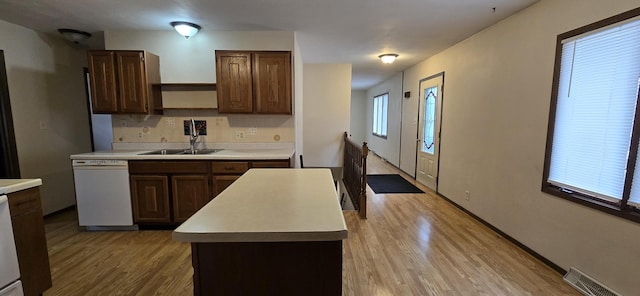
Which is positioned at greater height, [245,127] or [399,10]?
[399,10]

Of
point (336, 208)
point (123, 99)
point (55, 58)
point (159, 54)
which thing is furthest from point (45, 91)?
point (336, 208)

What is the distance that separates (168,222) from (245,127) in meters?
1.46

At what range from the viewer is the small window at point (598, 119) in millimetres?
1777

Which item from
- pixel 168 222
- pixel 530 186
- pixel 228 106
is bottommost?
pixel 168 222

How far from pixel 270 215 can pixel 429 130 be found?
448 cm

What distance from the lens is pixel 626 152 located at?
1812 millimetres

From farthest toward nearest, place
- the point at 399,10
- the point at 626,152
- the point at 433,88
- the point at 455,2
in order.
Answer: the point at 433,88, the point at 399,10, the point at 455,2, the point at 626,152

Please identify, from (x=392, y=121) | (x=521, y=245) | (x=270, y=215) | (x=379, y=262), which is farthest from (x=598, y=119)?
(x=392, y=121)

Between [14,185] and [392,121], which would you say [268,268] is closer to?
[14,185]

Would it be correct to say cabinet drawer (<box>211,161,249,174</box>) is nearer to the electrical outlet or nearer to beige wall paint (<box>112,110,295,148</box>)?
beige wall paint (<box>112,110,295,148</box>)

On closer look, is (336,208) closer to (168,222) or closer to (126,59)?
(168,222)

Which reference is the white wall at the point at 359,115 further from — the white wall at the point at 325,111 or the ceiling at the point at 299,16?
the ceiling at the point at 299,16

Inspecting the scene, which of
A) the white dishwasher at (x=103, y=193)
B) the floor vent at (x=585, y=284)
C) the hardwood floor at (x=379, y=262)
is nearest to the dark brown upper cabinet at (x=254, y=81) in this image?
the white dishwasher at (x=103, y=193)

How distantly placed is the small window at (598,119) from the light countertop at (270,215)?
203cm
